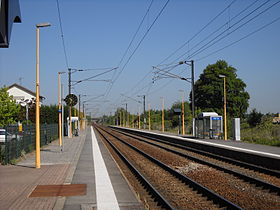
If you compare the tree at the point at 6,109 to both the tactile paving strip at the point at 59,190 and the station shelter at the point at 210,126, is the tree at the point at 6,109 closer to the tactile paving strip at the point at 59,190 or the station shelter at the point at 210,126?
the station shelter at the point at 210,126

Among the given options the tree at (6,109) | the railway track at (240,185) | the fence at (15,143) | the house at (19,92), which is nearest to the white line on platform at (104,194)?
the railway track at (240,185)

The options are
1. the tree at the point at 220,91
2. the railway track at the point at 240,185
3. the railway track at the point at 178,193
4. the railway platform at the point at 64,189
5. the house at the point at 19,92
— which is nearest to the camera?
the railway platform at the point at 64,189

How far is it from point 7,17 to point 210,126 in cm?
3080

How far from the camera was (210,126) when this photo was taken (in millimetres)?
34500

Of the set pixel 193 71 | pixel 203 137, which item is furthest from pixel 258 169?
pixel 193 71

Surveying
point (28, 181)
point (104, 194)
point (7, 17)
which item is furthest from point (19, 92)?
point (7, 17)

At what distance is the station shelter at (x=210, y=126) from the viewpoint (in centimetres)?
3384

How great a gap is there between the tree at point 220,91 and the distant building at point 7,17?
63.9 meters

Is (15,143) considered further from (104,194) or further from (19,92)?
(19,92)

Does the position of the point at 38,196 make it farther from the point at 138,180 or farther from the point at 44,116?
the point at 44,116

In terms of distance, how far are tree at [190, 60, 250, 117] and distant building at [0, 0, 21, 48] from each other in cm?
6394

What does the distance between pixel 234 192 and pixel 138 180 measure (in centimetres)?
399

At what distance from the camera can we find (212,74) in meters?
71.8

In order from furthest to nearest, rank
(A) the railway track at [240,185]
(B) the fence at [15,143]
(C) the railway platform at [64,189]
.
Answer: (B) the fence at [15,143] → (A) the railway track at [240,185] → (C) the railway platform at [64,189]
